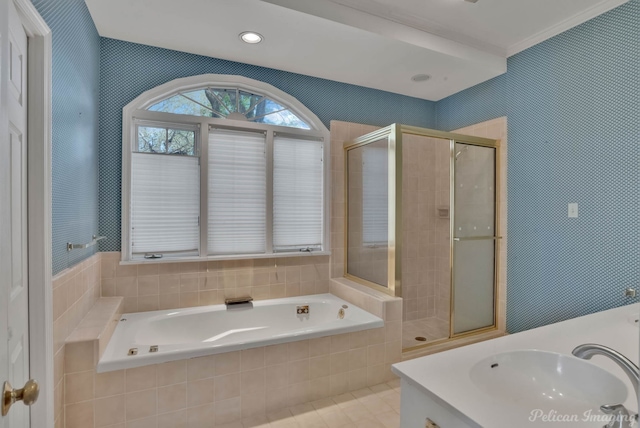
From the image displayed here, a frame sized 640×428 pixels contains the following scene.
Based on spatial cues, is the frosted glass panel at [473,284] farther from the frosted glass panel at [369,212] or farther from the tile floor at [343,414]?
the tile floor at [343,414]

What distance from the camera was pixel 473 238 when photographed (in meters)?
3.03

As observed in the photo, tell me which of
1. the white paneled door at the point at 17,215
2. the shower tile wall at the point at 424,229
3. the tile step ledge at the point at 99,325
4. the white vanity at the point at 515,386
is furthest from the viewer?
the shower tile wall at the point at 424,229

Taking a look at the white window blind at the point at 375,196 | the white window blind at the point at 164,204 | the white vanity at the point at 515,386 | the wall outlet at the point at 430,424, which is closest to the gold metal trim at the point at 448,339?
the white window blind at the point at 375,196

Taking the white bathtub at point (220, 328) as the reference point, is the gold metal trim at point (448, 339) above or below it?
below

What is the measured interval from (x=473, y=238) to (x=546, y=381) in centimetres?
197

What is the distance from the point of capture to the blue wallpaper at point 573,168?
7.03ft

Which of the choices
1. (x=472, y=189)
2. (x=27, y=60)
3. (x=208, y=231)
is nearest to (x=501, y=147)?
(x=472, y=189)

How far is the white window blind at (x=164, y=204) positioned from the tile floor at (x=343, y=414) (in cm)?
145

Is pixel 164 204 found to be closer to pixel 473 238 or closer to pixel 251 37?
pixel 251 37

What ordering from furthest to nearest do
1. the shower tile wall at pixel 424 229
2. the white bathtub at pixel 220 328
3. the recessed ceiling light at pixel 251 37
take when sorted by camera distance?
the shower tile wall at pixel 424 229, the recessed ceiling light at pixel 251 37, the white bathtub at pixel 220 328

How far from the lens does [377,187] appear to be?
9.57ft

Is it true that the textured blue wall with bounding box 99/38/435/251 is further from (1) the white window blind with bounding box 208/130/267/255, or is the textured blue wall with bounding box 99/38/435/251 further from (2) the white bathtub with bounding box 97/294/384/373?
(2) the white bathtub with bounding box 97/294/384/373

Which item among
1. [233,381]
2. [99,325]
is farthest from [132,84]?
[233,381]

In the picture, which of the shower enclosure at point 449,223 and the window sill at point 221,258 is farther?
the shower enclosure at point 449,223
